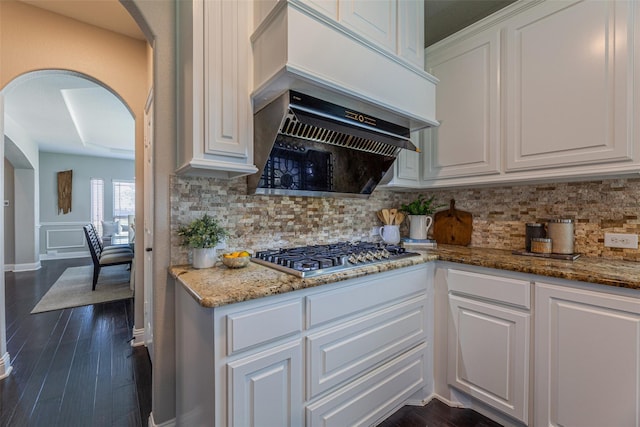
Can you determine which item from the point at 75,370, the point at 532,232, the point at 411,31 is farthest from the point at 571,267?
the point at 75,370

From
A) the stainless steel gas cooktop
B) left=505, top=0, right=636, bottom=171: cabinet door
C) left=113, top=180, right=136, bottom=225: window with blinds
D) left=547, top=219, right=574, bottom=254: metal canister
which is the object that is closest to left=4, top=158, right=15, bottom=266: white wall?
left=113, top=180, right=136, bottom=225: window with blinds

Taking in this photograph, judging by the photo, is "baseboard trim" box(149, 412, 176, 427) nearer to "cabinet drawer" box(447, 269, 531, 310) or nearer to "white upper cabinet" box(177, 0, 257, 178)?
"white upper cabinet" box(177, 0, 257, 178)

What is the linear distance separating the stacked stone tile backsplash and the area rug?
3.14m

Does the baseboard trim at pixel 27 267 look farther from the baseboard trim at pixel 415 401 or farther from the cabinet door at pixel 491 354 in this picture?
the cabinet door at pixel 491 354

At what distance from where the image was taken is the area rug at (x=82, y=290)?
3.41 meters

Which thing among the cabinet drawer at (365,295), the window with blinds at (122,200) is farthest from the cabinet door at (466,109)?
the window with blinds at (122,200)

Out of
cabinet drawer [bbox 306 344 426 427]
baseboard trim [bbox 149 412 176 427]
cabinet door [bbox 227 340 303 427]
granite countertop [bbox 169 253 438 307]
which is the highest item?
granite countertop [bbox 169 253 438 307]

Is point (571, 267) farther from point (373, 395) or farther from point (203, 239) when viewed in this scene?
point (203, 239)

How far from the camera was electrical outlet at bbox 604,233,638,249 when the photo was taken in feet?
5.07

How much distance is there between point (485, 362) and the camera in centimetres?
157

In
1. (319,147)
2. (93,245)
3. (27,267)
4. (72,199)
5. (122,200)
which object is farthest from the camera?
(122,200)

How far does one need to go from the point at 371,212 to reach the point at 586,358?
149 cm

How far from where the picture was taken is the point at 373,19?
1.55 metres

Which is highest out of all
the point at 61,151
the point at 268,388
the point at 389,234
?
the point at 61,151
